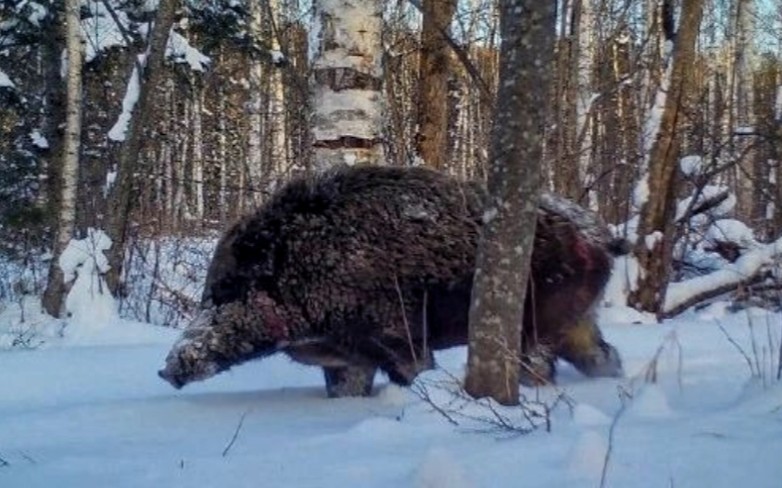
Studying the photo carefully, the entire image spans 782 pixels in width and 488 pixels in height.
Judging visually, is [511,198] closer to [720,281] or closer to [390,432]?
[390,432]

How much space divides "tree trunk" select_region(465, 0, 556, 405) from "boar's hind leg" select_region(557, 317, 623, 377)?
1.46 m

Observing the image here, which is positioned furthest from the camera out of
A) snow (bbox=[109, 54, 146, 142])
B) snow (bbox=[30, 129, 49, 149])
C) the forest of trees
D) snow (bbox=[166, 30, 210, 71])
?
snow (bbox=[30, 129, 49, 149])

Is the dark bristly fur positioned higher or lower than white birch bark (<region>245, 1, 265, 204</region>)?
lower

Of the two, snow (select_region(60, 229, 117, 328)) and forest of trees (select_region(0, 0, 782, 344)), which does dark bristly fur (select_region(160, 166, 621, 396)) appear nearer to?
forest of trees (select_region(0, 0, 782, 344))

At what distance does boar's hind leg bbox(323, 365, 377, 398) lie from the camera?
499cm

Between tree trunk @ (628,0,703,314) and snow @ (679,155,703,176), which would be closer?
tree trunk @ (628,0,703,314)

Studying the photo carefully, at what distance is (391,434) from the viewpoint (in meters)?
3.35

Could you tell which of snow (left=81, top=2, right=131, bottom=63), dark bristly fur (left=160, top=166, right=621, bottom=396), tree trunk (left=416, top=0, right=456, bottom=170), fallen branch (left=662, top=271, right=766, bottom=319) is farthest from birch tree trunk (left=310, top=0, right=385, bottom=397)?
snow (left=81, top=2, right=131, bottom=63)

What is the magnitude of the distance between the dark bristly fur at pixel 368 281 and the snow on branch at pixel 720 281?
4.21 metres

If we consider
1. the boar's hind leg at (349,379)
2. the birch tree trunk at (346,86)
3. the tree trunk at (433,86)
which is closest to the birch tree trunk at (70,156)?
the tree trunk at (433,86)

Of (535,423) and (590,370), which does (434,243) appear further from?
(535,423)

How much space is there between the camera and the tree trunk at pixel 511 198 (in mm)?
3783

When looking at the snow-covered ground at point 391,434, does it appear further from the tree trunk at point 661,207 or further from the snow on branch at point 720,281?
the snow on branch at point 720,281

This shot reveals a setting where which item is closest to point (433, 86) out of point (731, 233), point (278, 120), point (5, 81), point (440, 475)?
point (731, 233)
